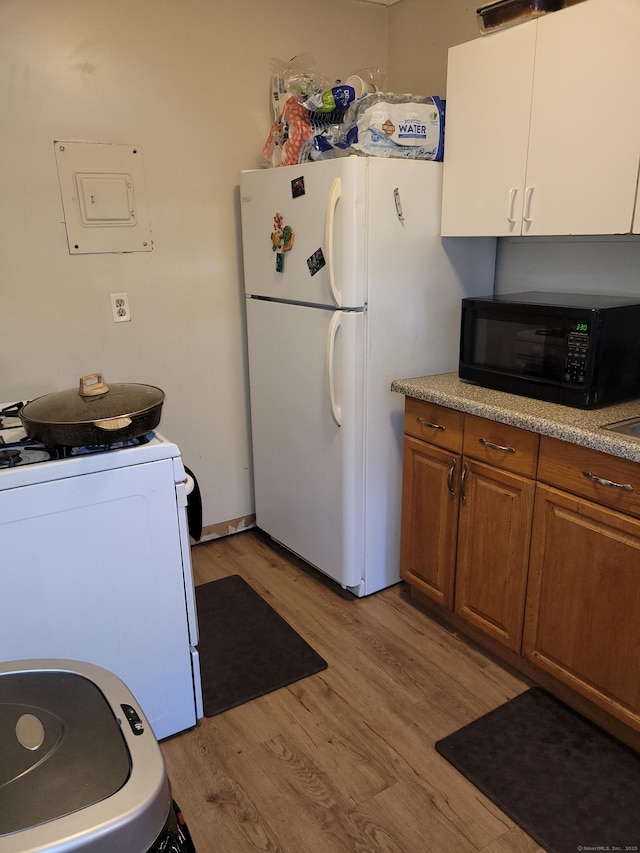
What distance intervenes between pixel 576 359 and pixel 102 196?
1935 millimetres

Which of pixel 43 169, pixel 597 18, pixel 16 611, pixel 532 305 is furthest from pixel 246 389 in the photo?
pixel 597 18

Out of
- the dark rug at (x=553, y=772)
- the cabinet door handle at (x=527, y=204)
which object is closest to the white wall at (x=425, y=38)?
the cabinet door handle at (x=527, y=204)

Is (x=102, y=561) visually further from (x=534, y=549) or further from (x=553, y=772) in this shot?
(x=553, y=772)

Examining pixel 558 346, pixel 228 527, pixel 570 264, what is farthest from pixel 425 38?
pixel 228 527

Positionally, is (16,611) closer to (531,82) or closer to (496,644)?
(496,644)

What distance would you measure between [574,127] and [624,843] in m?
1.96

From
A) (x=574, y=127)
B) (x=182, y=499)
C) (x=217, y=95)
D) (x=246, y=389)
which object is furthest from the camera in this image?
(x=246, y=389)

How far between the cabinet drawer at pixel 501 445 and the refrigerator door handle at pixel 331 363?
54 cm

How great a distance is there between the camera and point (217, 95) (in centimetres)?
277

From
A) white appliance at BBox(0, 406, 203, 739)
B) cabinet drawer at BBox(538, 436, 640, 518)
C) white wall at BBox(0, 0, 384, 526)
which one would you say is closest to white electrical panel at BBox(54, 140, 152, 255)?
white wall at BBox(0, 0, 384, 526)

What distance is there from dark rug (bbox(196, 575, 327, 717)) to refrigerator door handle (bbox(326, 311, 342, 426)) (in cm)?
86

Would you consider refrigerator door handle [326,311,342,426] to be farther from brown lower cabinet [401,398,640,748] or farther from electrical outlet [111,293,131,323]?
electrical outlet [111,293,131,323]

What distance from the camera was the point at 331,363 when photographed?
242 cm

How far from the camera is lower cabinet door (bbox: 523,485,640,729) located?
67.9 inches
